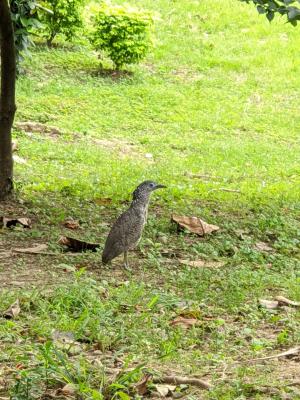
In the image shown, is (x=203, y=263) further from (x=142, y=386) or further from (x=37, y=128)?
(x=37, y=128)

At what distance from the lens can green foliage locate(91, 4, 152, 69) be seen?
62.1ft

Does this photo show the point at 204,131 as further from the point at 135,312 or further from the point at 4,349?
the point at 4,349

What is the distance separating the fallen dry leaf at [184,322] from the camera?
6.32 m

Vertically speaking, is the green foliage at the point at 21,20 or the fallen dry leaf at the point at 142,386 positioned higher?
the green foliage at the point at 21,20

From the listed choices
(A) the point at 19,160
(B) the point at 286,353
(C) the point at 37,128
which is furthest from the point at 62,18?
(B) the point at 286,353

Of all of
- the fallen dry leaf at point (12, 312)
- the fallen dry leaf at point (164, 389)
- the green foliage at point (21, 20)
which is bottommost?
the fallen dry leaf at point (12, 312)

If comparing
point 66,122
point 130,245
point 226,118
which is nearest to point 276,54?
point 226,118

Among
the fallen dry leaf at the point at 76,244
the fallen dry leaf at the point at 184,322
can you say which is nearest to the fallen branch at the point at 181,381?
the fallen dry leaf at the point at 184,322

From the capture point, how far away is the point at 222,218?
10.2 m

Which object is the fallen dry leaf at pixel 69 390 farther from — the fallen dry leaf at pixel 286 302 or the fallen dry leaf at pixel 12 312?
the fallen dry leaf at pixel 286 302

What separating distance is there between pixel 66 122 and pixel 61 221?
648cm

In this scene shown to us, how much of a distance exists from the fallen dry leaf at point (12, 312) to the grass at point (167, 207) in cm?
7

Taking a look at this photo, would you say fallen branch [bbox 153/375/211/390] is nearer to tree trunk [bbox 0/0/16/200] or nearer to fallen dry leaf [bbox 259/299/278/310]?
fallen dry leaf [bbox 259/299/278/310]

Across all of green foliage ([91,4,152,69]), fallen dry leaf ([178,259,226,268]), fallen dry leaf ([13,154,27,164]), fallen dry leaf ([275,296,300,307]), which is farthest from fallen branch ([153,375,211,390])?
green foliage ([91,4,152,69])
